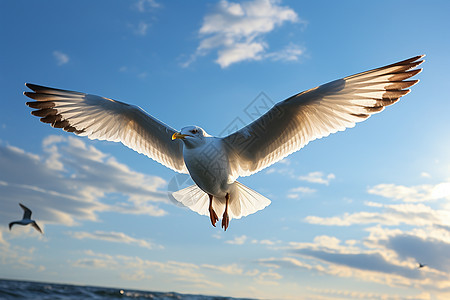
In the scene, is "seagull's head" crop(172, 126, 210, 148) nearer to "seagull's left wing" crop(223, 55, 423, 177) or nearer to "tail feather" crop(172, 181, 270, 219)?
"seagull's left wing" crop(223, 55, 423, 177)

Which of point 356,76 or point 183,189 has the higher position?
point 356,76

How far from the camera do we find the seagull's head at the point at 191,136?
590 centimetres

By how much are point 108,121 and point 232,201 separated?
2.67 m

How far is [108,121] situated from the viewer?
742 centimetres

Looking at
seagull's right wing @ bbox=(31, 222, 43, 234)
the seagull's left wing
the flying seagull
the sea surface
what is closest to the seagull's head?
the flying seagull

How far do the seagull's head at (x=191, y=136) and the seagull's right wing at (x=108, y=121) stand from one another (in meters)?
1.05

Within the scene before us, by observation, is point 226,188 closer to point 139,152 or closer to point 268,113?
point 268,113

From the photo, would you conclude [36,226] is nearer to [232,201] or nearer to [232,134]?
[232,201]

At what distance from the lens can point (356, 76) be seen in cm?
577

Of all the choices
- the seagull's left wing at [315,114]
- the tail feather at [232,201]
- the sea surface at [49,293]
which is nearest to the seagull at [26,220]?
the sea surface at [49,293]

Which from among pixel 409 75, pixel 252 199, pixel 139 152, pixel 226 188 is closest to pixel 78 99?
pixel 139 152

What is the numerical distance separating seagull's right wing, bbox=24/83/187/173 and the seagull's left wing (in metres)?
1.41

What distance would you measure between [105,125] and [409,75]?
16.7 feet

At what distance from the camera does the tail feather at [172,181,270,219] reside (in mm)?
7094
